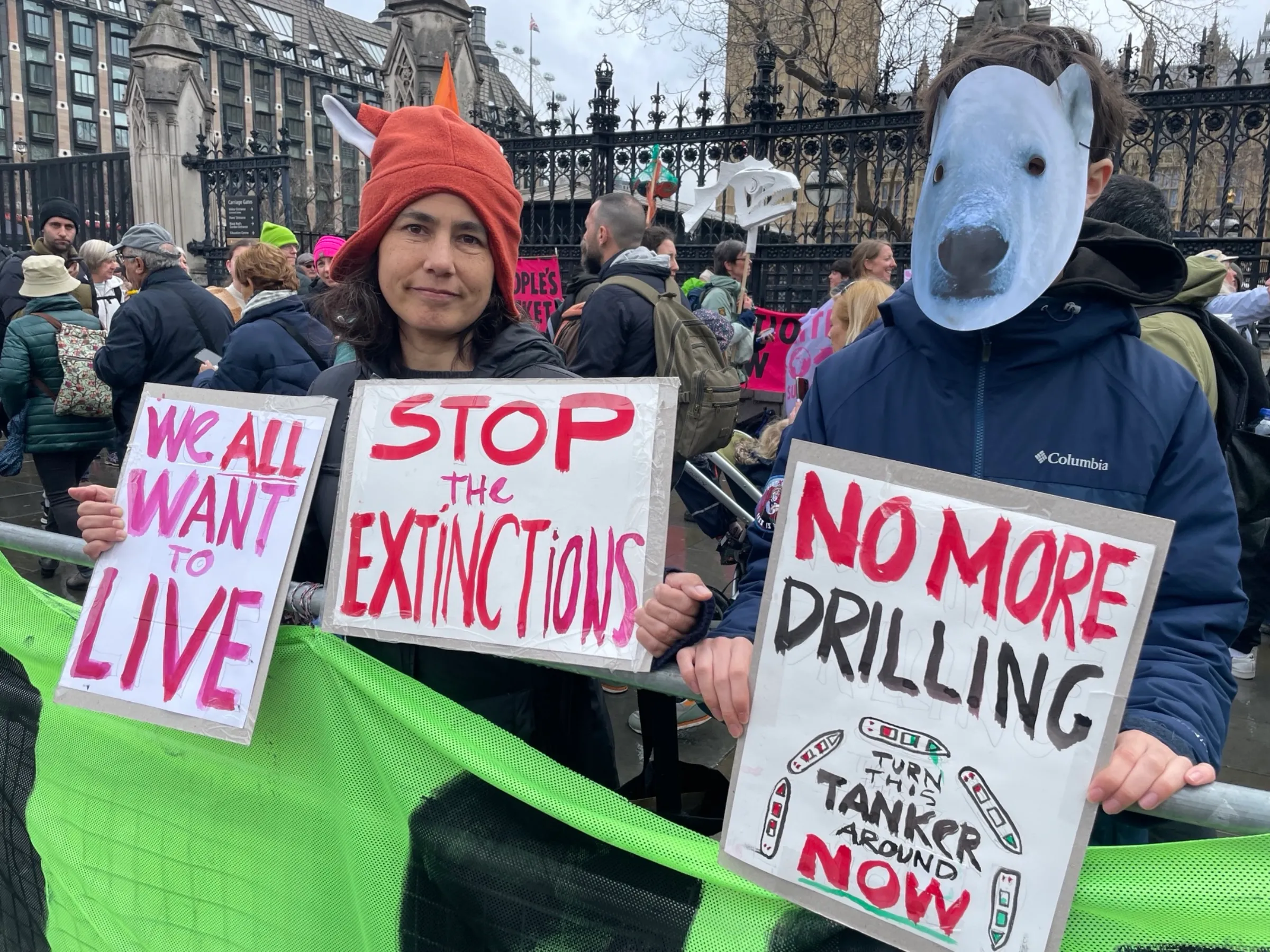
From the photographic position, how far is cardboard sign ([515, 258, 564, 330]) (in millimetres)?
8250

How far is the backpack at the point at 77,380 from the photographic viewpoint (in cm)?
542

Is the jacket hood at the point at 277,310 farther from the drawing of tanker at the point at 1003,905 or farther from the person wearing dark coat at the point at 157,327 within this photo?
the drawing of tanker at the point at 1003,905

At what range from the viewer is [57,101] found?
6769 centimetres

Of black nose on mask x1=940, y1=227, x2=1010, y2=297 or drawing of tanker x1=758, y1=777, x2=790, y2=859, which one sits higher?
black nose on mask x1=940, y1=227, x2=1010, y2=297

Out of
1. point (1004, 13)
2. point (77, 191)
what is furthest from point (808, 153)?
point (77, 191)

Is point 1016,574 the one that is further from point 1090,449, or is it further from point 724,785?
point 724,785

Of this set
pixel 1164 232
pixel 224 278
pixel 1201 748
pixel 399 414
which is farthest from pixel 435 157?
pixel 224 278

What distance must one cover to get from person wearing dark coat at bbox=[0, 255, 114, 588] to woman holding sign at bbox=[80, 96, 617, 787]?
4.38 meters

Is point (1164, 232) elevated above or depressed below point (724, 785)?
above

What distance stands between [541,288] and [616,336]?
4161 mm

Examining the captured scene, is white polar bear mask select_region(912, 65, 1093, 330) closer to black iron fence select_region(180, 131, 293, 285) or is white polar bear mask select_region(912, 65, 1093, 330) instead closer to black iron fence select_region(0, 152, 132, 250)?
black iron fence select_region(180, 131, 293, 285)

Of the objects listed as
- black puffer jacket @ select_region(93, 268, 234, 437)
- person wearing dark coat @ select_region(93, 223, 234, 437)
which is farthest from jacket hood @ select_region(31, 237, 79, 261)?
black puffer jacket @ select_region(93, 268, 234, 437)

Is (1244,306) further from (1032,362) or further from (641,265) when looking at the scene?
(1032,362)

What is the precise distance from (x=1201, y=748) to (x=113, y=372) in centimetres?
522
